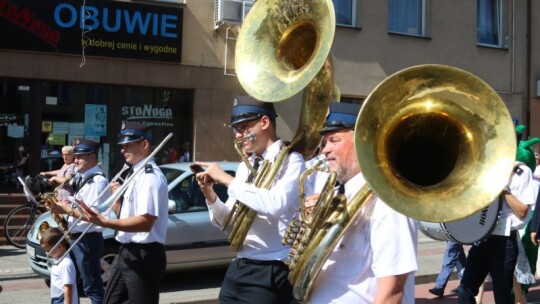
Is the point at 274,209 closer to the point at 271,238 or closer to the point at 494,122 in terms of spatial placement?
the point at 271,238

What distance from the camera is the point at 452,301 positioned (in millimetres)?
8492

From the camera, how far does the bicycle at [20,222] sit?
11.7 meters

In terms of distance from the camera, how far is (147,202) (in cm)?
486

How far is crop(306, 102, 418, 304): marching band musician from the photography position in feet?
9.39

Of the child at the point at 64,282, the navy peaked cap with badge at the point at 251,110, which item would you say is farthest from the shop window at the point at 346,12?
the navy peaked cap with badge at the point at 251,110

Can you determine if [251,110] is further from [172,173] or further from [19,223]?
[19,223]

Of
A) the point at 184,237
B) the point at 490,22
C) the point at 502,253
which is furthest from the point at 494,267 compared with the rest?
the point at 490,22

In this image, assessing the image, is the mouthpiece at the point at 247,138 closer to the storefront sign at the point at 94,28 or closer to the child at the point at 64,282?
the child at the point at 64,282

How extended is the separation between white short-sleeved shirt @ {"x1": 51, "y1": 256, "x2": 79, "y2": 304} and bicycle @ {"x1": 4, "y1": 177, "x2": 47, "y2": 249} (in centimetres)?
587

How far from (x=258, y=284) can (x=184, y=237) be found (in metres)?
4.57

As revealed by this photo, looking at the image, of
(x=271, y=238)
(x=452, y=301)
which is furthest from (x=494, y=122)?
(x=452, y=301)

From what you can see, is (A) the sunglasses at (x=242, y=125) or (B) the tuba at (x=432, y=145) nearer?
(B) the tuba at (x=432, y=145)

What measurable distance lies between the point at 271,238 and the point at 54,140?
33.2 feet

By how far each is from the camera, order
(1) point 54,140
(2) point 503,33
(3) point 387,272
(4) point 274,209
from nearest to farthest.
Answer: (3) point 387,272 < (4) point 274,209 < (1) point 54,140 < (2) point 503,33
